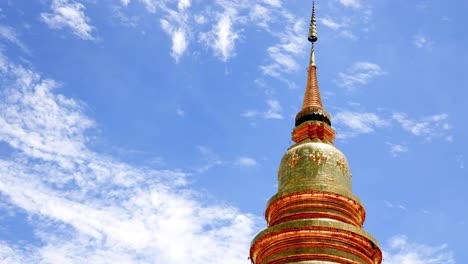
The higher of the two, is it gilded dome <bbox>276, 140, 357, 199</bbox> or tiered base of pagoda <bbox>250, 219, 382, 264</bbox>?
gilded dome <bbox>276, 140, 357, 199</bbox>

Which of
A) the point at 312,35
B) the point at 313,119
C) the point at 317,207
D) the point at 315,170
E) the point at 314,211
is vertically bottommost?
the point at 314,211

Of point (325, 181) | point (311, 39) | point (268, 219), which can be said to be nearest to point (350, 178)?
point (325, 181)

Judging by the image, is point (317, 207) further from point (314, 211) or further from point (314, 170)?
point (314, 170)

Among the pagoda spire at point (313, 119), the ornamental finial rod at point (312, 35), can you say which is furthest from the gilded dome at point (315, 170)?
the ornamental finial rod at point (312, 35)

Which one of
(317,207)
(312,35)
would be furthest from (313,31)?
(317,207)

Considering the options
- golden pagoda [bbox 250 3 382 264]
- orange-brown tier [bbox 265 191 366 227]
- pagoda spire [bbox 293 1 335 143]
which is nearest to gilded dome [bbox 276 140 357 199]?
golden pagoda [bbox 250 3 382 264]

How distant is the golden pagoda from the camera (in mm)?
13852

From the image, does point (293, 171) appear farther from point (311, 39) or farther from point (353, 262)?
point (311, 39)

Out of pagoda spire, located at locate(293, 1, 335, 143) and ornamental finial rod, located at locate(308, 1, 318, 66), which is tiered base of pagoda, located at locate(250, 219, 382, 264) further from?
Result: ornamental finial rod, located at locate(308, 1, 318, 66)

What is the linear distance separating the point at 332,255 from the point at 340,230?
573mm

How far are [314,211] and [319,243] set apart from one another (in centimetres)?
107

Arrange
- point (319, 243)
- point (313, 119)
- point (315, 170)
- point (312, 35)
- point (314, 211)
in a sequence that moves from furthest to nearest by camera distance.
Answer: point (312, 35), point (313, 119), point (315, 170), point (314, 211), point (319, 243)

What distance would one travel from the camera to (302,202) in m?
14.9

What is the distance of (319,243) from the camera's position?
1379 centimetres
